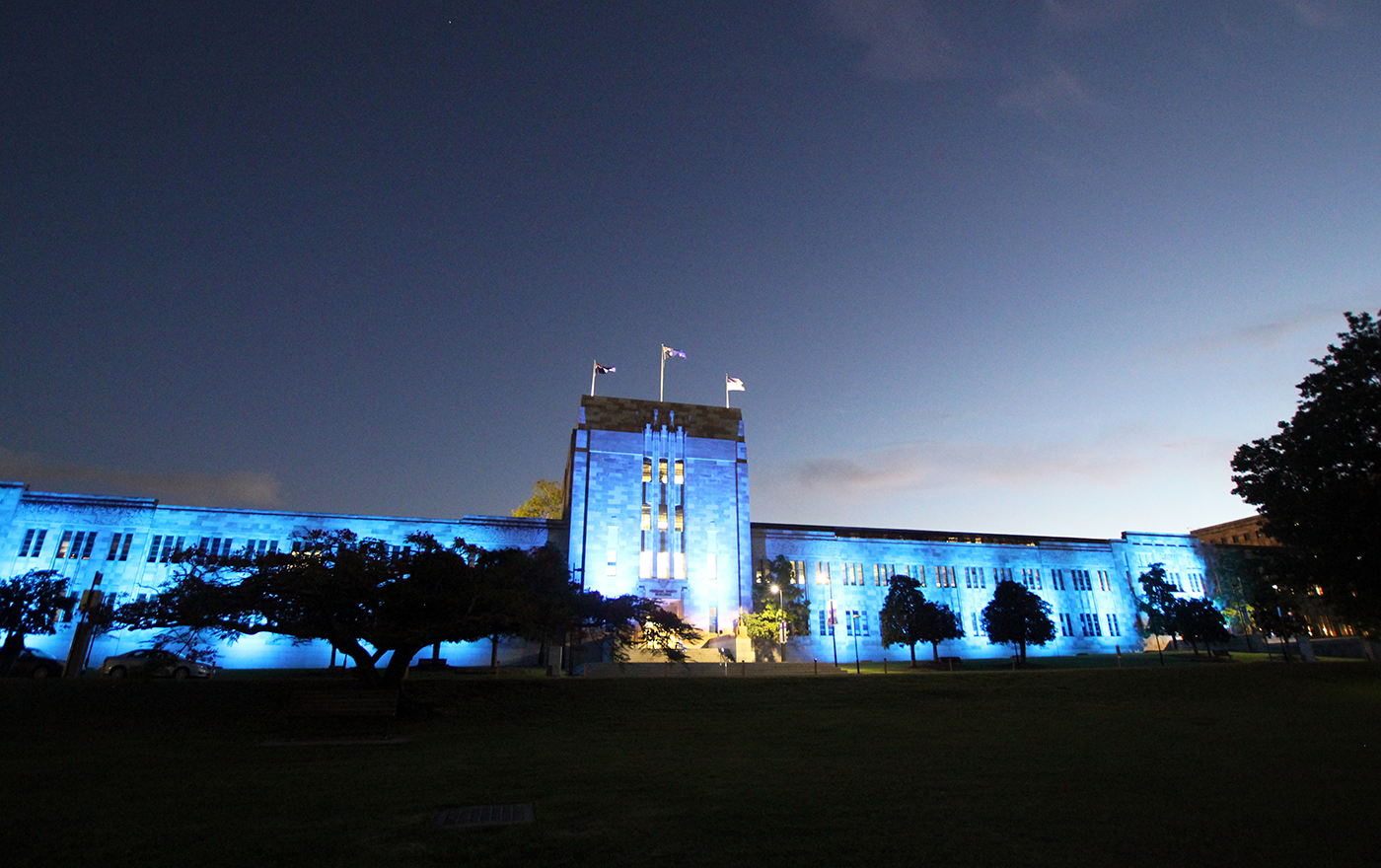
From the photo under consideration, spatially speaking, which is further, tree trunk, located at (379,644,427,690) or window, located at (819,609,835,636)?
window, located at (819,609,835,636)

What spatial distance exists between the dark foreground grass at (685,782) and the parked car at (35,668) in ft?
46.4

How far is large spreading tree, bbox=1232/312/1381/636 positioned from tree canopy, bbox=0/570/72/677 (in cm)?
6354

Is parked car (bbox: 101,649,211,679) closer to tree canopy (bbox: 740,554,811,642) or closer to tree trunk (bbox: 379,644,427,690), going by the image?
tree trunk (bbox: 379,644,427,690)

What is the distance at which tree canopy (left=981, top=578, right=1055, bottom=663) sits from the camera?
5122 cm

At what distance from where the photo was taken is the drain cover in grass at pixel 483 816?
862 centimetres

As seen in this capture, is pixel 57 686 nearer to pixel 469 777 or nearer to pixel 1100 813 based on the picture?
pixel 469 777

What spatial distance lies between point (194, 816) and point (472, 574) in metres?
15.7

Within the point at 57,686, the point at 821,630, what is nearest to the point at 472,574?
the point at 57,686

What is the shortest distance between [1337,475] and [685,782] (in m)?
35.6

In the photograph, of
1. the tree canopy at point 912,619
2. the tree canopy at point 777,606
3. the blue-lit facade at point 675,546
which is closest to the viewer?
the tree canopy at point 912,619

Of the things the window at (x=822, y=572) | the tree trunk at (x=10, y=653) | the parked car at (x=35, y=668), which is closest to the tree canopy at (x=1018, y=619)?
the window at (x=822, y=572)

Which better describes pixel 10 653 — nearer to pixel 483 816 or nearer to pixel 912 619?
pixel 483 816

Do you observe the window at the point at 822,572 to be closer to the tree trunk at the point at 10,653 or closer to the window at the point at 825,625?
the window at the point at 825,625

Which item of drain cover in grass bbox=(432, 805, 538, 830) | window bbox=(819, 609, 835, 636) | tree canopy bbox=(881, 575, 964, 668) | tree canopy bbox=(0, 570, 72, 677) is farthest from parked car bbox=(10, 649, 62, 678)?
window bbox=(819, 609, 835, 636)
